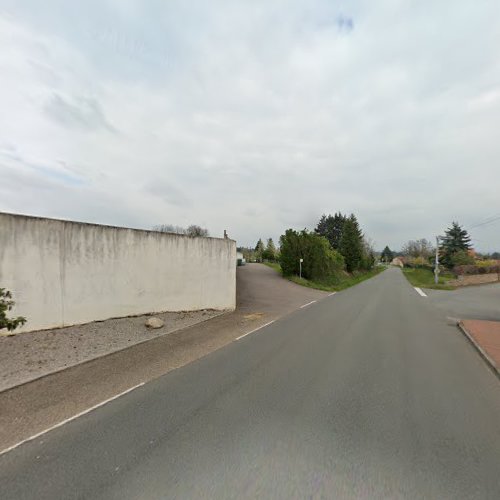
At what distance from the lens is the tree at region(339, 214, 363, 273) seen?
4381 cm

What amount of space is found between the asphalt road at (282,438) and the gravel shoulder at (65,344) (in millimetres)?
2145

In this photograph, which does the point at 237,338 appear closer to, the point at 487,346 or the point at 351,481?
the point at 351,481

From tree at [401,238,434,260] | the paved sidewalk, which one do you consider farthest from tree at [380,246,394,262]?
the paved sidewalk

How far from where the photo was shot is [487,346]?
7574 mm

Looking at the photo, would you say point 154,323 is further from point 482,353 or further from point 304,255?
point 304,255

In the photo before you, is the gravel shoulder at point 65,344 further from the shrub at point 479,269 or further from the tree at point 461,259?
the tree at point 461,259

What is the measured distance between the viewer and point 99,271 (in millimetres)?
8781

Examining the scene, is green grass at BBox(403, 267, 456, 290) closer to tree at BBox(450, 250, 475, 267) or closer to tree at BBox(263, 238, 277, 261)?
tree at BBox(450, 250, 475, 267)

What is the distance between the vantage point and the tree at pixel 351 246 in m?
43.8

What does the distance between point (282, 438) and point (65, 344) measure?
5.74 m

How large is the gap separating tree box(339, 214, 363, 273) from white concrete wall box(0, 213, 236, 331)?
114 feet

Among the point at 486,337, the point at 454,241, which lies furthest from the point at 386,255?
the point at 486,337

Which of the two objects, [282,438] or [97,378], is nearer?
[282,438]

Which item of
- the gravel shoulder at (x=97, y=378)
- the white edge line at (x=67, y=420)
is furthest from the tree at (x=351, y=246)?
the white edge line at (x=67, y=420)
